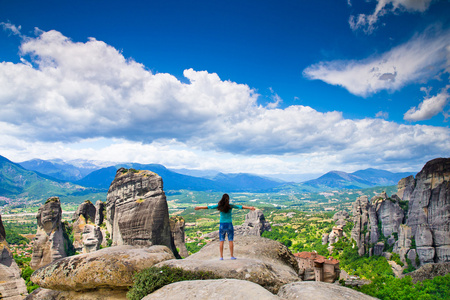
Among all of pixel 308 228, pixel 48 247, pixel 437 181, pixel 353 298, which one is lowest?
pixel 308 228

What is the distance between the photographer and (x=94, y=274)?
10969mm

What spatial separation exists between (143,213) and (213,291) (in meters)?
25.3

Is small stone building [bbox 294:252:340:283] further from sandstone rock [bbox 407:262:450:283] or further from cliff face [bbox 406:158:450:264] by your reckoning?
cliff face [bbox 406:158:450:264]

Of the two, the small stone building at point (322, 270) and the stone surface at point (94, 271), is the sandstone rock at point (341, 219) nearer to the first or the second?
the small stone building at point (322, 270)

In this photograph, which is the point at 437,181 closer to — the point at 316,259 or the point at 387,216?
the point at 387,216

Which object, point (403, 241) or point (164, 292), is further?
point (403, 241)

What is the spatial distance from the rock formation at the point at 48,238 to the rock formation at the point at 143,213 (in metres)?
12.3

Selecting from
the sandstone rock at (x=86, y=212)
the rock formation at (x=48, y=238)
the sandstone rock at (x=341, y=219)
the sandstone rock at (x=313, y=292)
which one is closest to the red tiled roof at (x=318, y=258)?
the sandstone rock at (x=313, y=292)

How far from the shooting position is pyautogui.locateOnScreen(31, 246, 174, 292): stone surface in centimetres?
1088

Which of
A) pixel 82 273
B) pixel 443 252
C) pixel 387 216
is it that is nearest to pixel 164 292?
pixel 82 273

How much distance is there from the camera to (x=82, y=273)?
11.1 metres

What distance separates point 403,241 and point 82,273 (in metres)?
67.6

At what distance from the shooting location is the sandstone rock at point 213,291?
737 centimetres

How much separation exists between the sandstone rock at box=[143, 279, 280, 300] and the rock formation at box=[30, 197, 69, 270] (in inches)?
1577
